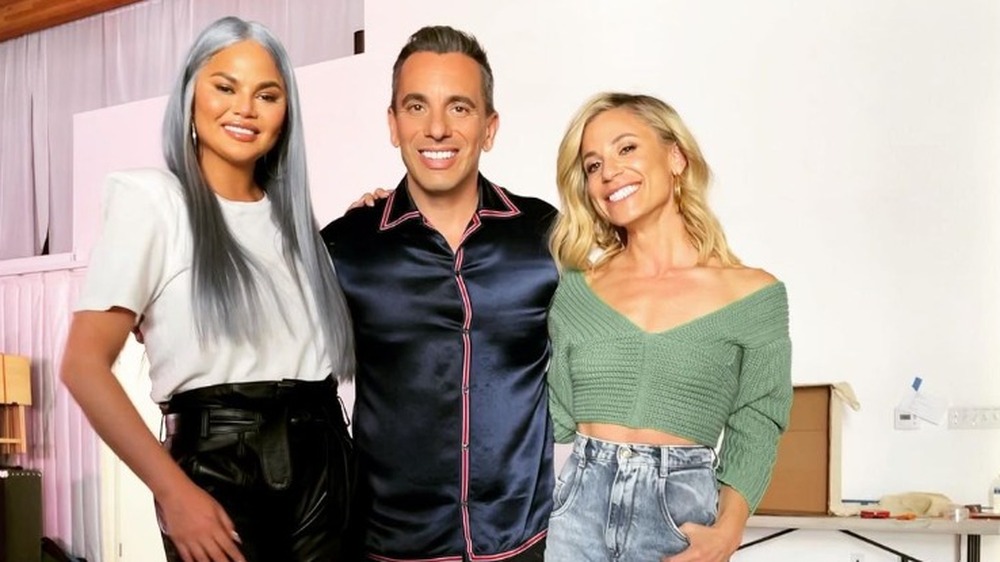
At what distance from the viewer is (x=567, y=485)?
191cm

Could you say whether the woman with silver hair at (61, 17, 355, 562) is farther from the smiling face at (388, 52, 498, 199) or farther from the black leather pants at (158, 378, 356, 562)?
the smiling face at (388, 52, 498, 199)

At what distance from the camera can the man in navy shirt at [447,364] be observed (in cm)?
217

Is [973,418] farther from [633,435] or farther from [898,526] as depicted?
[633,435]

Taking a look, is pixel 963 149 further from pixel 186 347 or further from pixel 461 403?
pixel 186 347

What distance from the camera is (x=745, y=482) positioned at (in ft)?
6.15

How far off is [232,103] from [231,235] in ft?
0.68

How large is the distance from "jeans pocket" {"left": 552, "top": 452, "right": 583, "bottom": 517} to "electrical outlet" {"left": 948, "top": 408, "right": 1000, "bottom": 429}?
2034 millimetres

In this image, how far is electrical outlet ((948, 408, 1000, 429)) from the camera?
139 inches

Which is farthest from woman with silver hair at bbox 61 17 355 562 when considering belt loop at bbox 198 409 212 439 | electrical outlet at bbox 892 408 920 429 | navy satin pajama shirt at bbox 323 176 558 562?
electrical outlet at bbox 892 408 920 429

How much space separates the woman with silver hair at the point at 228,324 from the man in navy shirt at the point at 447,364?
0.72ft

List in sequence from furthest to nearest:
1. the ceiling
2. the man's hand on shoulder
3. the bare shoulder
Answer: the ceiling < the man's hand on shoulder < the bare shoulder

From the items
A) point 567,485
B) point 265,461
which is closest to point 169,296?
point 265,461

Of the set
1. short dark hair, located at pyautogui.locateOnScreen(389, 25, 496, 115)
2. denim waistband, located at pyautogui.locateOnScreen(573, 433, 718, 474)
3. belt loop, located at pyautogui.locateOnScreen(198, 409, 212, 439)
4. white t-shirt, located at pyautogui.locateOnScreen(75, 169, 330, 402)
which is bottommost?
denim waistband, located at pyautogui.locateOnScreen(573, 433, 718, 474)

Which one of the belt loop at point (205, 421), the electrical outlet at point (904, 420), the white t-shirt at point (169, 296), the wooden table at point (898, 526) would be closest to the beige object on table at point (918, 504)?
the wooden table at point (898, 526)
